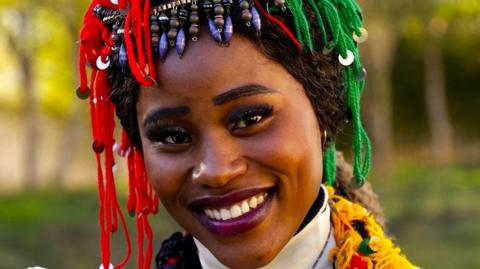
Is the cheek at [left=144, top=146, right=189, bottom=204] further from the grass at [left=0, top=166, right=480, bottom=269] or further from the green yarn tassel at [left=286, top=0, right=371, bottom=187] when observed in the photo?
the grass at [left=0, top=166, right=480, bottom=269]

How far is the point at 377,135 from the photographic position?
13680 millimetres

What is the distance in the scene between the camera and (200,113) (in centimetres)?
166

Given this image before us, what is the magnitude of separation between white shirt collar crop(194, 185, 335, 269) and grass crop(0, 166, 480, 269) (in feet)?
14.7

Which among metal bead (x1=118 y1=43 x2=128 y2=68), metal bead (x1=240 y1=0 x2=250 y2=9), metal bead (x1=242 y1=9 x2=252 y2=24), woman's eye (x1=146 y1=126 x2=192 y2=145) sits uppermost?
metal bead (x1=240 y1=0 x2=250 y2=9)

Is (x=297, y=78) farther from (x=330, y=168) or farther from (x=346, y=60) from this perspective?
(x=330, y=168)

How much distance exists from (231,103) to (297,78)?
0.19 meters

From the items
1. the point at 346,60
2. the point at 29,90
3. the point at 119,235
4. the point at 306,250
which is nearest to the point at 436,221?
the point at 119,235

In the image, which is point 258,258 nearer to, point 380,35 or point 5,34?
point 5,34

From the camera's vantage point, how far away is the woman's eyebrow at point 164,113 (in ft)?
5.47

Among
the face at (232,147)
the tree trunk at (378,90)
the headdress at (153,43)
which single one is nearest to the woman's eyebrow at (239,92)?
the face at (232,147)

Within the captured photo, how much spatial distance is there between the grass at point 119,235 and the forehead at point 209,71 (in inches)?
189

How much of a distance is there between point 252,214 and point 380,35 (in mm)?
12800

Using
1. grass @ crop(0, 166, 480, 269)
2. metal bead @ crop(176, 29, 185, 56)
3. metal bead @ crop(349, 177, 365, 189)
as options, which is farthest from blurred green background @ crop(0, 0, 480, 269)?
metal bead @ crop(176, 29, 185, 56)

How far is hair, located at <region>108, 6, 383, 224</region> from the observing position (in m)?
1.70
